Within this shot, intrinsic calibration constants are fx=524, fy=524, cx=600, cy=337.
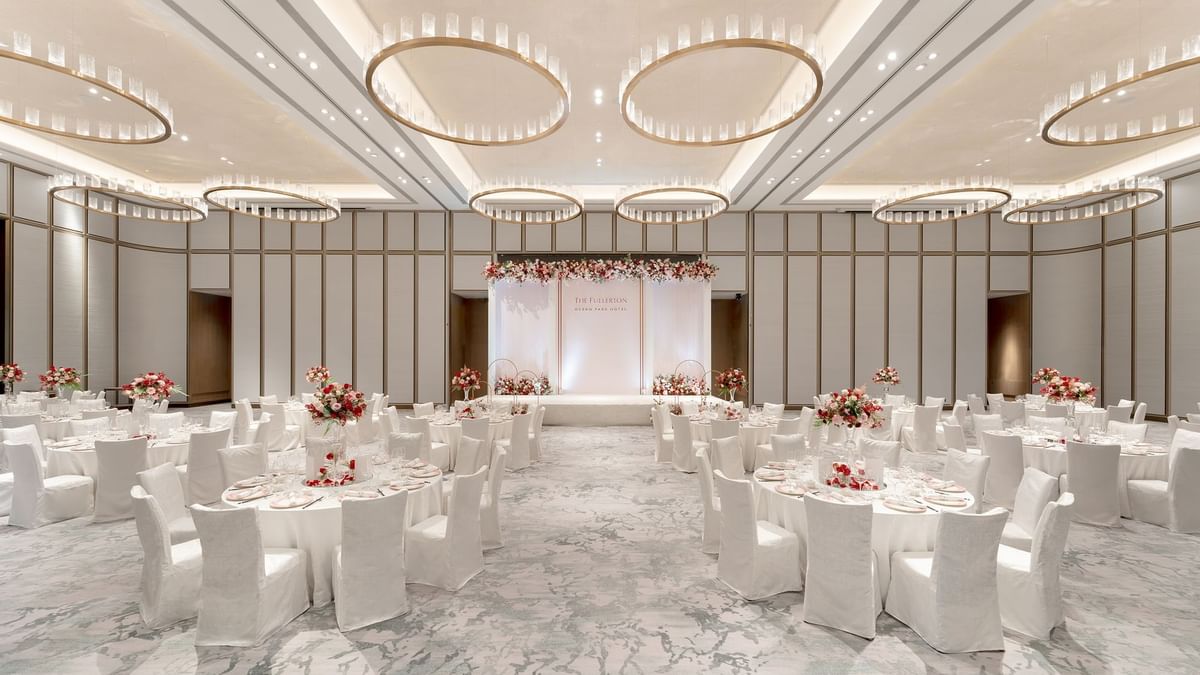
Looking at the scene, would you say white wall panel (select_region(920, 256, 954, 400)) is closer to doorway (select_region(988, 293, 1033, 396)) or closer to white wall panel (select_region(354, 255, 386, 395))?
doorway (select_region(988, 293, 1033, 396))

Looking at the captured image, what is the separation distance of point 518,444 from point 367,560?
13.4ft

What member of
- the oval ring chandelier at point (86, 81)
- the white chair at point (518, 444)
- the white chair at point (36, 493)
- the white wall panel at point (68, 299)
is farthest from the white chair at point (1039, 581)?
the white wall panel at point (68, 299)

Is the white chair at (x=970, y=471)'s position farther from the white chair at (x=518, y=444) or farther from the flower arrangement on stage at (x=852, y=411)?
the white chair at (x=518, y=444)

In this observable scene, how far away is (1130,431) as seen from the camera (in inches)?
227

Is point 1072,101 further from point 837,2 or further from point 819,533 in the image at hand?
point 819,533

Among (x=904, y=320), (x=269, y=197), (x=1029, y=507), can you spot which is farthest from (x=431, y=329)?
(x=1029, y=507)

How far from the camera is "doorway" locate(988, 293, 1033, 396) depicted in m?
12.8

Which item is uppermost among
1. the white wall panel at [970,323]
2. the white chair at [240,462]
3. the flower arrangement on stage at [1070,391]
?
the white wall panel at [970,323]

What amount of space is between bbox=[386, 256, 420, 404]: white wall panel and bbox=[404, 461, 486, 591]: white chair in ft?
30.7

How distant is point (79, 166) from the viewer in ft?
32.0

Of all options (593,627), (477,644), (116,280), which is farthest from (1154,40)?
(116,280)

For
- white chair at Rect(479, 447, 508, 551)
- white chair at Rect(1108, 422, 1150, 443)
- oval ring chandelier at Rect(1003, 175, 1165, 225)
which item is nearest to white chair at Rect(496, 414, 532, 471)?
white chair at Rect(479, 447, 508, 551)

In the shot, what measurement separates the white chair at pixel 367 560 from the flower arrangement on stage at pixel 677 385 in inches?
347

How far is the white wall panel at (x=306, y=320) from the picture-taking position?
488 inches
